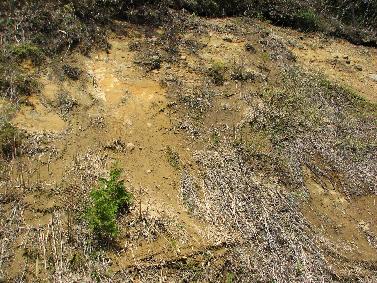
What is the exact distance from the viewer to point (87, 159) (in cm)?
678

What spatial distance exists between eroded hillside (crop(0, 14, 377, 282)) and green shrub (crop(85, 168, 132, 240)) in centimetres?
13

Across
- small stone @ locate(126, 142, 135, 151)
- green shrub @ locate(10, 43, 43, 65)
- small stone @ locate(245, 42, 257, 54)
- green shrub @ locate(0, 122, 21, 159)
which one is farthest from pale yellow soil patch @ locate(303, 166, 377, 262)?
green shrub @ locate(10, 43, 43, 65)

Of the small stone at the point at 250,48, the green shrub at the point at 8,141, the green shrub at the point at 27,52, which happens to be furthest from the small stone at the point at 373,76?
the green shrub at the point at 8,141

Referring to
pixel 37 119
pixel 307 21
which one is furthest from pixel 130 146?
pixel 307 21

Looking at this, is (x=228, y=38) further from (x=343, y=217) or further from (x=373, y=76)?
(x=343, y=217)

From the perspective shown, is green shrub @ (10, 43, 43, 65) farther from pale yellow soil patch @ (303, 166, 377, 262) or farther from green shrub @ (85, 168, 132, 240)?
pale yellow soil patch @ (303, 166, 377, 262)

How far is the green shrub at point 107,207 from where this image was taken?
588 cm

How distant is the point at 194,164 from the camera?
7117 mm

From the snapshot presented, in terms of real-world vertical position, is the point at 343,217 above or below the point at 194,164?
below

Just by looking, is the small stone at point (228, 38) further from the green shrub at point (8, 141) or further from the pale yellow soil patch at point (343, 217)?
the green shrub at point (8, 141)

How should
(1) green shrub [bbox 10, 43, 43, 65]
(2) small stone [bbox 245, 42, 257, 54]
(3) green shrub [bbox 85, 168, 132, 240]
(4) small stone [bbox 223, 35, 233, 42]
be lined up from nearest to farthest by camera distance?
(3) green shrub [bbox 85, 168, 132, 240], (1) green shrub [bbox 10, 43, 43, 65], (2) small stone [bbox 245, 42, 257, 54], (4) small stone [bbox 223, 35, 233, 42]

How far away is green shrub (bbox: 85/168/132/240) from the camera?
19.3 ft

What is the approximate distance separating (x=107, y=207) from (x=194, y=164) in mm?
1649

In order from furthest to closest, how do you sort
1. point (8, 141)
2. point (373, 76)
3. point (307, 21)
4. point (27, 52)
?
point (307, 21), point (373, 76), point (27, 52), point (8, 141)
